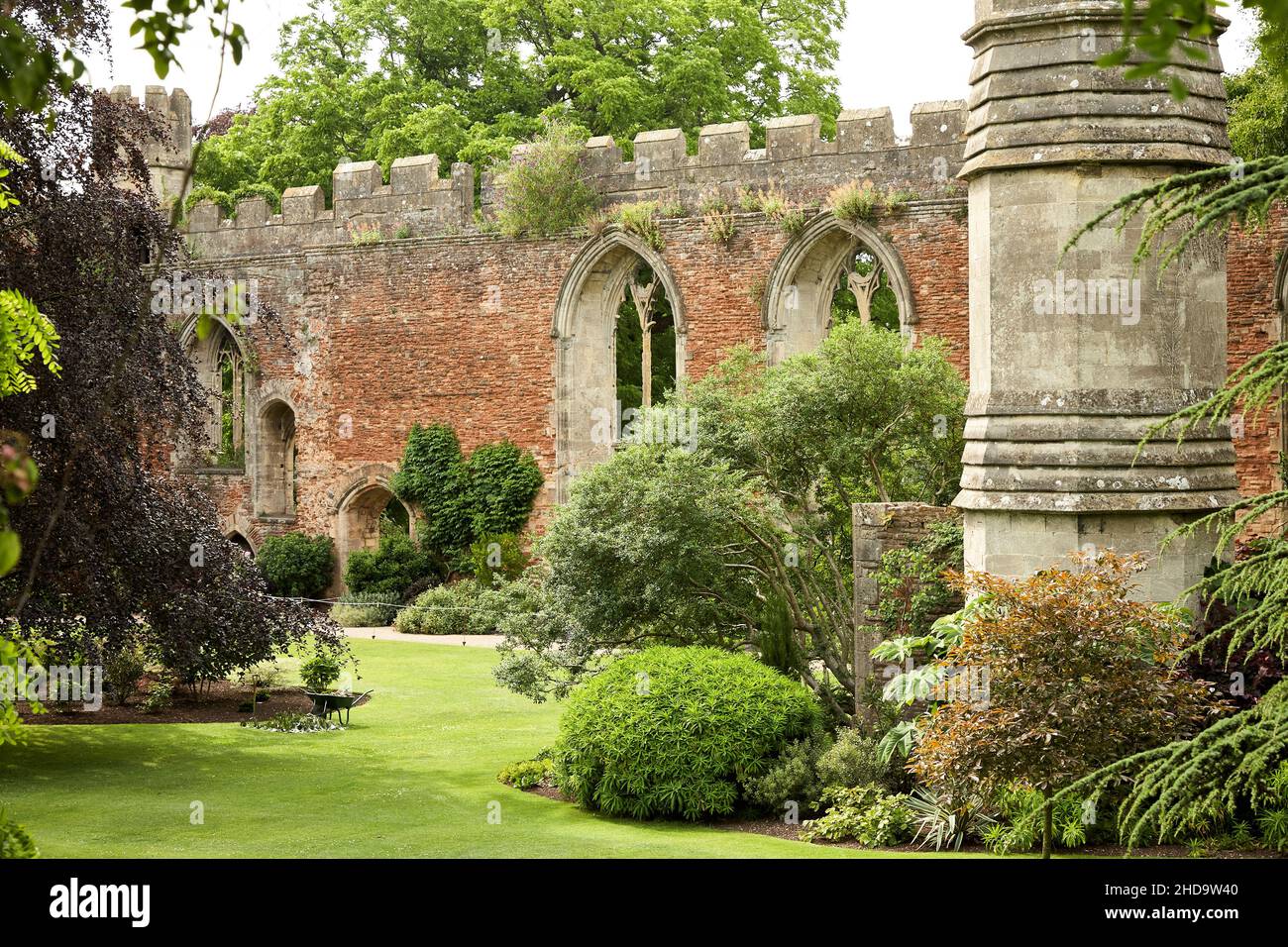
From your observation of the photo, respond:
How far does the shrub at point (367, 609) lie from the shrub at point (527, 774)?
984cm

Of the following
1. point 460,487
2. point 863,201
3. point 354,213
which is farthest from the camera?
point 354,213

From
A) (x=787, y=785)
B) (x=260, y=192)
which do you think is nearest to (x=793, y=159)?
(x=787, y=785)

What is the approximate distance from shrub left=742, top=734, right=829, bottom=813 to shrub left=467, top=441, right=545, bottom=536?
37.2 feet

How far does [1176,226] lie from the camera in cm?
918

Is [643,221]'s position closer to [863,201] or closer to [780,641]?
[863,201]

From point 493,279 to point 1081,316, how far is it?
12863mm

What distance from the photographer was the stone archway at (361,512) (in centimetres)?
2178

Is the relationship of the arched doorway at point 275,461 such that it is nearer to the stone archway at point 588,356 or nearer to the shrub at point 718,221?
the stone archway at point 588,356

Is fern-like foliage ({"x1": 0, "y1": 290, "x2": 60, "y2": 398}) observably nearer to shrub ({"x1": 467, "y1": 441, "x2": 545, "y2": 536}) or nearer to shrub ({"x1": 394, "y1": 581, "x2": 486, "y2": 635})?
shrub ({"x1": 394, "y1": 581, "x2": 486, "y2": 635})

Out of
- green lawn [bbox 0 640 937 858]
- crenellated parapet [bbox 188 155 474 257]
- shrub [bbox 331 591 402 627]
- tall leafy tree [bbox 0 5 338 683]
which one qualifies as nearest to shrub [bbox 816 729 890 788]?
green lawn [bbox 0 640 937 858]

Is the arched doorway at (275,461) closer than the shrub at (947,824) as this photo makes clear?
No

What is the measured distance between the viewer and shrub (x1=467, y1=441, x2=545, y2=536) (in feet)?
66.8

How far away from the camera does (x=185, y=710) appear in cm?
1362

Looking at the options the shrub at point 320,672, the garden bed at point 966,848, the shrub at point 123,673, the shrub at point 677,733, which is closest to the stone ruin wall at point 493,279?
the shrub at point 320,672
